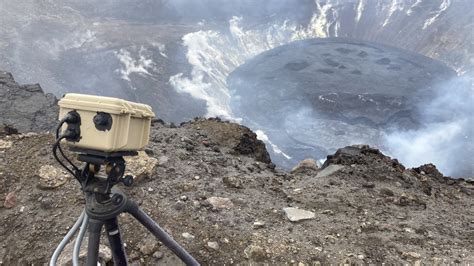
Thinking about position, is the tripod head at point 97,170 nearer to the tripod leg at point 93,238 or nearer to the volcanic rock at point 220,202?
the tripod leg at point 93,238

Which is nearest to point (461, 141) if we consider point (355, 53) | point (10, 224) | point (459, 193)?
point (355, 53)

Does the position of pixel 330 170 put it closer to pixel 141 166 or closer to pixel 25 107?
pixel 141 166

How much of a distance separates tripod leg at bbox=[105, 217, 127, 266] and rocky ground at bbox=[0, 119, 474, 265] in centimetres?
124

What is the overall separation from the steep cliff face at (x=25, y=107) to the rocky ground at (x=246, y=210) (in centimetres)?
363

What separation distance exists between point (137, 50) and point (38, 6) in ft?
23.1

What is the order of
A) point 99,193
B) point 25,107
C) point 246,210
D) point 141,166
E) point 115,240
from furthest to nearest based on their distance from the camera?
1. point 25,107
2. point 141,166
3. point 246,210
4. point 115,240
5. point 99,193

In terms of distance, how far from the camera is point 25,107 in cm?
918

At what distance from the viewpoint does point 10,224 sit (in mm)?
3953

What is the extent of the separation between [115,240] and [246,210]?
7.44ft

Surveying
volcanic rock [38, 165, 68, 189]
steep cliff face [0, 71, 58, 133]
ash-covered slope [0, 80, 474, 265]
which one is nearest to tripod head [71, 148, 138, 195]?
ash-covered slope [0, 80, 474, 265]

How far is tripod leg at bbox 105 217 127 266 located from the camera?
2199 millimetres

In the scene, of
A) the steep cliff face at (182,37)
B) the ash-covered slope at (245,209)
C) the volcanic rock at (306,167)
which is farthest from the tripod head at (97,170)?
the steep cliff face at (182,37)

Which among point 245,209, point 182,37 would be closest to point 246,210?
point 245,209

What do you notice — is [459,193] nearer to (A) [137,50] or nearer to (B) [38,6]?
(A) [137,50]
